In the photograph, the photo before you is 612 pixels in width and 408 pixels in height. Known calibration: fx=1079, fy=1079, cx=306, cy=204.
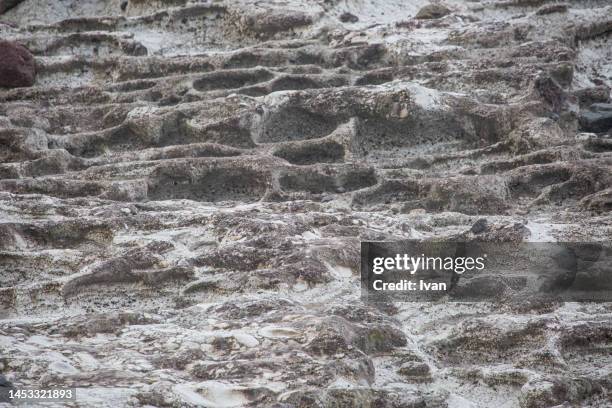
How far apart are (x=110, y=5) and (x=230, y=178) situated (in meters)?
8.78

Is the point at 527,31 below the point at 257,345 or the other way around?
the other way around

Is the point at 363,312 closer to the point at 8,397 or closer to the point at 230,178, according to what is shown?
the point at 8,397

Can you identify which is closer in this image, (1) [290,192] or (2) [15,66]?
(1) [290,192]

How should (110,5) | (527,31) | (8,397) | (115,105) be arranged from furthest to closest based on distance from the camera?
(110,5) < (527,31) < (115,105) < (8,397)

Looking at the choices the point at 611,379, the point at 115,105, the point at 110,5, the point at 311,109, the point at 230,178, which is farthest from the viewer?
the point at 110,5

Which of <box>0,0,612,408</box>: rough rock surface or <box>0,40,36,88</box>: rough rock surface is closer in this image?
<box>0,0,612,408</box>: rough rock surface

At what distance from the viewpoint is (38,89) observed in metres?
16.3

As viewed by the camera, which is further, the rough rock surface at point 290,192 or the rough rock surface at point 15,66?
the rough rock surface at point 15,66

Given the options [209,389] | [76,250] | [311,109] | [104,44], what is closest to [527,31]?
[311,109]

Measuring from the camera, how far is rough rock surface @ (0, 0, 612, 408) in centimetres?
844

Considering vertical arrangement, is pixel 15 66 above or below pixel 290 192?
above

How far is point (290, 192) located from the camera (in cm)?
1253

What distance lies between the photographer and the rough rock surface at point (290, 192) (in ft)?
27.7

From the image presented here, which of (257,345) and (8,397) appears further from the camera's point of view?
(257,345)
